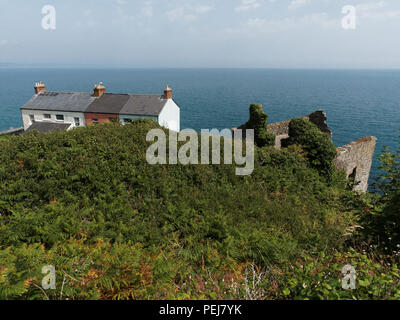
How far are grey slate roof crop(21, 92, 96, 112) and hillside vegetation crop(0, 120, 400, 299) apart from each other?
2763 centimetres

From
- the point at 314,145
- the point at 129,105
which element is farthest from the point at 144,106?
the point at 314,145

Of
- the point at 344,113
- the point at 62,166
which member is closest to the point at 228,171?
the point at 62,166

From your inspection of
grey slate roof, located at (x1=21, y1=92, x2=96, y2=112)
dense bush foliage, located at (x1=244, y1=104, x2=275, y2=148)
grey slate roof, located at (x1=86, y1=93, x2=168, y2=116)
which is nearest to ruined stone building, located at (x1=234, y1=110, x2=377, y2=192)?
dense bush foliage, located at (x1=244, y1=104, x2=275, y2=148)

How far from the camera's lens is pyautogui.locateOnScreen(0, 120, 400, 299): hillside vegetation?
4.62m

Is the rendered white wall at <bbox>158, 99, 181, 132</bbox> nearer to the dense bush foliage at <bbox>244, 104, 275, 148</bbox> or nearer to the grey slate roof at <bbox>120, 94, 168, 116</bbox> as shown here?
the grey slate roof at <bbox>120, 94, 168, 116</bbox>

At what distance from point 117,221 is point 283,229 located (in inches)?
228

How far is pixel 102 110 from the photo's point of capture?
3578cm

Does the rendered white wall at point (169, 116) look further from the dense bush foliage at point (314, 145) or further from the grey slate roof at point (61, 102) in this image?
the dense bush foliage at point (314, 145)

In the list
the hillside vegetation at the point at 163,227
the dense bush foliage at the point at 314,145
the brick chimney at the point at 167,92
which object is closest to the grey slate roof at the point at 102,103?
the brick chimney at the point at 167,92

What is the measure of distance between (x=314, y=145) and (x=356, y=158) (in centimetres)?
589

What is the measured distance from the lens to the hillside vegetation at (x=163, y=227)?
4.62 meters

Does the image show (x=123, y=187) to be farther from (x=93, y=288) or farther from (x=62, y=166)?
(x=93, y=288)

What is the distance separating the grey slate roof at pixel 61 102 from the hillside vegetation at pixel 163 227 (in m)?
27.6
